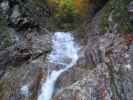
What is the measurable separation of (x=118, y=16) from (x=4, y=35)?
6.48m

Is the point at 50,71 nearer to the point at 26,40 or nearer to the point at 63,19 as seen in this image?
the point at 26,40

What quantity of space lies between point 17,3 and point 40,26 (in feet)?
7.23

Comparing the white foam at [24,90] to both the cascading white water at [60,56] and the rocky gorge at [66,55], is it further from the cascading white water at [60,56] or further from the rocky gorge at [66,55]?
the cascading white water at [60,56]

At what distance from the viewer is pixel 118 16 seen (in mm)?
12398

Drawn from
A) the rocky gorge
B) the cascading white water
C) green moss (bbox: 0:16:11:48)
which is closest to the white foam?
the rocky gorge

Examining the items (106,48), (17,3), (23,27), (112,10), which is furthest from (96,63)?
(17,3)

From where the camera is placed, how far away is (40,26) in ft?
53.5

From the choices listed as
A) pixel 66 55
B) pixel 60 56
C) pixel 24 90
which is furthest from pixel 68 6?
pixel 24 90

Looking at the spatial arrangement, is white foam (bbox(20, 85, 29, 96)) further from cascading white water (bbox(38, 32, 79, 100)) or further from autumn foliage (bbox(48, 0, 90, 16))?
autumn foliage (bbox(48, 0, 90, 16))

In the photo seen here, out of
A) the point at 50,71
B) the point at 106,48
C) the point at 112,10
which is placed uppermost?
the point at 112,10

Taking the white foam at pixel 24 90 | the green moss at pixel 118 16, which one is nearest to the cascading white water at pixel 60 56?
the white foam at pixel 24 90

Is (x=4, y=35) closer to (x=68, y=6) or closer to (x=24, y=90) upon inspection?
(x=24, y=90)

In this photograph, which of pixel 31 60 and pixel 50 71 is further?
pixel 31 60

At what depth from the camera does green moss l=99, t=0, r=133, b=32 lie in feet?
37.4
